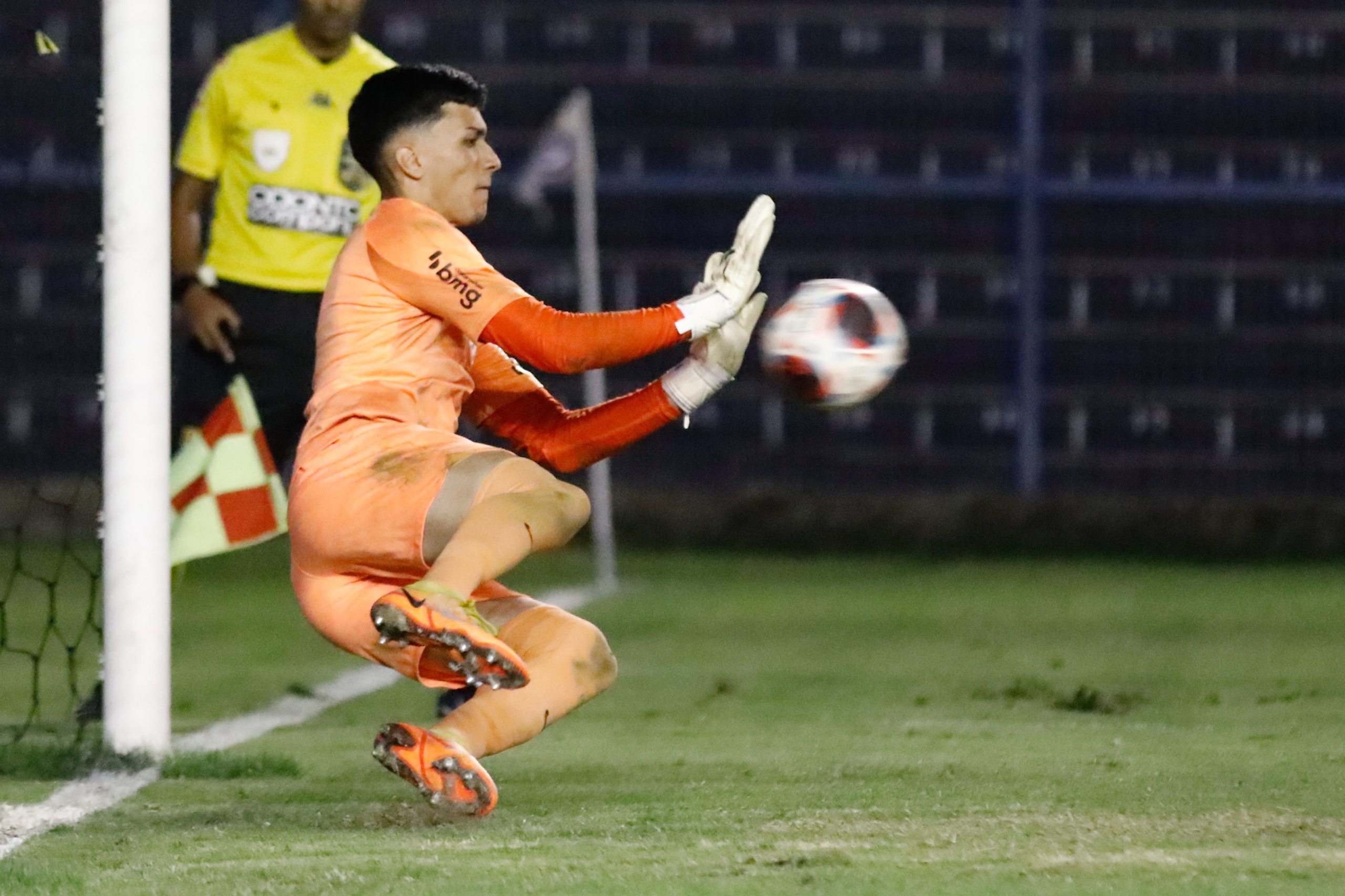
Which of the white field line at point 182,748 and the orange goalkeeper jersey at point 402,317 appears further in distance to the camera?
the orange goalkeeper jersey at point 402,317

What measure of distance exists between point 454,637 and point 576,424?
936mm

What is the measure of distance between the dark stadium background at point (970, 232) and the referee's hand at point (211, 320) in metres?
5.40

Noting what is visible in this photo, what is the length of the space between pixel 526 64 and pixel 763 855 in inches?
334

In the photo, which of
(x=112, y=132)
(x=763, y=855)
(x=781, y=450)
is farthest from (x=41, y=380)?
(x=763, y=855)

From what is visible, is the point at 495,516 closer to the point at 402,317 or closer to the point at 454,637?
the point at 454,637

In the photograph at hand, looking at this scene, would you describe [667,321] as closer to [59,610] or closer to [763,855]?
[763,855]

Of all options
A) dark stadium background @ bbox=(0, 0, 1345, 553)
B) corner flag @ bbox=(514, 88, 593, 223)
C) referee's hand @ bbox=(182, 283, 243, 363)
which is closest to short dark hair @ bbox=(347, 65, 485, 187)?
referee's hand @ bbox=(182, 283, 243, 363)

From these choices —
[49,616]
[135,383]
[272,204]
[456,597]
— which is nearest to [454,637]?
[456,597]

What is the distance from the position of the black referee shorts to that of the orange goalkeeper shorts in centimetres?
197

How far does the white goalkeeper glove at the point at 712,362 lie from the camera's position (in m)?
4.14

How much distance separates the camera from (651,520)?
467 inches

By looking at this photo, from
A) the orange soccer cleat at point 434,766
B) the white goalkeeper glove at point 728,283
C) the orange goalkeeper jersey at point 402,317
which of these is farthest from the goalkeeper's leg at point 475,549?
the white goalkeeper glove at point 728,283

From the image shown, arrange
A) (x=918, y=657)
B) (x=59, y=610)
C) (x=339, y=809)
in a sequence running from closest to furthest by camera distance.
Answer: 1. (x=339, y=809)
2. (x=918, y=657)
3. (x=59, y=610)

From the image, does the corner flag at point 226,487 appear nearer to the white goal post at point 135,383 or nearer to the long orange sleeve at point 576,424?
the white goal post at point 135,383
